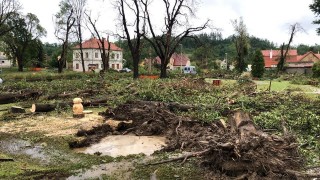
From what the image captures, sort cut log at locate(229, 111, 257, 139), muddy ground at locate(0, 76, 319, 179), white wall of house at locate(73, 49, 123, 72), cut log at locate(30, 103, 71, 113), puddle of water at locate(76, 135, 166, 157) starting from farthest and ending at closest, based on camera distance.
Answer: white wall of house at locate(73, 49, 123, 72) → cut log at locate(30, 103, 71, 113) → puddle of water at locate(76, 135, 166, 157) → cut log at locate(229, 111, 257, 139) → muddy ground at locate(0, 76, 319, 179)

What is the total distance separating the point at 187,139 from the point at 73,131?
3717 millimetres

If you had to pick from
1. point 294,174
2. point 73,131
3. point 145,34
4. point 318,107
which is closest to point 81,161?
point 73,131

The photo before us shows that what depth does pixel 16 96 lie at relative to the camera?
17250 mm

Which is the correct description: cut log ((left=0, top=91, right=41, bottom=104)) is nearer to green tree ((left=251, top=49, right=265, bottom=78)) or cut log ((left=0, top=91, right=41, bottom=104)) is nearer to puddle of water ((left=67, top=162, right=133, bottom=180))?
puddle of water ((left=67, top=162, right=133, bottom=180))

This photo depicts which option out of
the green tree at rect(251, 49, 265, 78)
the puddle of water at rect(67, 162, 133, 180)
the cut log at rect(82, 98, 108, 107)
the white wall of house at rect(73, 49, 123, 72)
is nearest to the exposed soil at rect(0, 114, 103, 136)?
the cut log at rect(82, 98, 108, 107)

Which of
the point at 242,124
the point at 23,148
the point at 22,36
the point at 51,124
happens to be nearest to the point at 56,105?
the point at 51,124

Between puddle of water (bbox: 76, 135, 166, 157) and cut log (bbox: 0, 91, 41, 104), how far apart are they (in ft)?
32.2

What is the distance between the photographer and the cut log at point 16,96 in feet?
55.0

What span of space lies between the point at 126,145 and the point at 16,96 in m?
11.0

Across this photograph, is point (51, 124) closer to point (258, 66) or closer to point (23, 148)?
point (23, 148)

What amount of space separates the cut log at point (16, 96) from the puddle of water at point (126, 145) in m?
9.82

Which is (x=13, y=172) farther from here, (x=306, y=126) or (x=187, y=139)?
(x=306, y=126)

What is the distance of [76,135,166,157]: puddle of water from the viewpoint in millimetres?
Answer: 7846

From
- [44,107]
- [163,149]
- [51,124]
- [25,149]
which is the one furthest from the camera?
[44,107]
